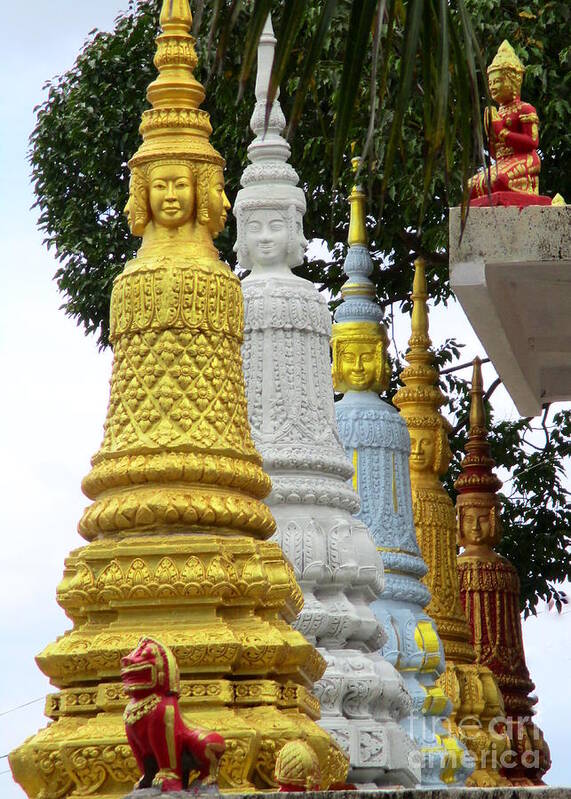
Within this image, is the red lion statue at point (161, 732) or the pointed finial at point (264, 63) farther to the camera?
the pointed finial at point (264, 63)

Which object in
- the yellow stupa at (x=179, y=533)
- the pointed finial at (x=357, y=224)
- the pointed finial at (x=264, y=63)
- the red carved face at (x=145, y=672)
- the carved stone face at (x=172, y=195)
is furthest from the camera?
the pointed finial at (x=357, y=224)

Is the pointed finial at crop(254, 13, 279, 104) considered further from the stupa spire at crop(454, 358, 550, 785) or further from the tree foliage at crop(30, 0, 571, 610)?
the stupa spire at crop(454, 358, 550, 785)

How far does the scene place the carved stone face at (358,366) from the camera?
14.2 metres

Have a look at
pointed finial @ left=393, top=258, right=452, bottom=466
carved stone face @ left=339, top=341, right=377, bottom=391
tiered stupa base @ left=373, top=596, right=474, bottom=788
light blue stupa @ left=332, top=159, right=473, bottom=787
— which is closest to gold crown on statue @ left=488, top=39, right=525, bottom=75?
light blue stupa @ left=332, top=159, right=473, bottom=787

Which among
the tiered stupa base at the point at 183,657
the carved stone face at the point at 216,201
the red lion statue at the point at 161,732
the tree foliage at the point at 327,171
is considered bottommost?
the red lion statue at the point at 161,732

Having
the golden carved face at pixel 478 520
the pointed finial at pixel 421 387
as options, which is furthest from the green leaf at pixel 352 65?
the golden carved face at pixel 478 520

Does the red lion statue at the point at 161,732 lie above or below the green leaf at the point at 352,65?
below

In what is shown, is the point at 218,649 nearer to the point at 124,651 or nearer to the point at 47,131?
the point at 124,651

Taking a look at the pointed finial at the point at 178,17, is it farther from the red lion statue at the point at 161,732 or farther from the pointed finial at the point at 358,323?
the pointed finial at the point at 358,323

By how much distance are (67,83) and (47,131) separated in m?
0.78

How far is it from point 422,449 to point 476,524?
204cm

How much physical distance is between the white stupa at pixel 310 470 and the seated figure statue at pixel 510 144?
178 centimetres

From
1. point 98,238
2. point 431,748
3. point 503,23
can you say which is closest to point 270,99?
point 431,748

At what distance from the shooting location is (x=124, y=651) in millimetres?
8570
